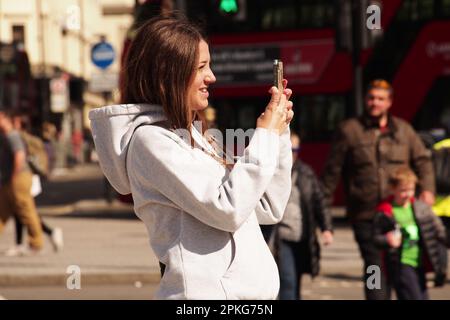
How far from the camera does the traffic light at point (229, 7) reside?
530 inches

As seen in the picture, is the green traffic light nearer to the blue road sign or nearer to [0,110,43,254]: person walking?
[0,110,43,254]: person walking

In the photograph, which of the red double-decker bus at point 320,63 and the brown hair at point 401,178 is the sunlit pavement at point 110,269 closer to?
the red double-decker bus at point 320,63

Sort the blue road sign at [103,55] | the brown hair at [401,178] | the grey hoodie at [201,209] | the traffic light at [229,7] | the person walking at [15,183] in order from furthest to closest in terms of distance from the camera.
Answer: the blue road sign at [103,55] < the person walking at [15,183] < the traffic light at [229,7] < the brown hair at [401,178] < the grey hoodie at [201,209]

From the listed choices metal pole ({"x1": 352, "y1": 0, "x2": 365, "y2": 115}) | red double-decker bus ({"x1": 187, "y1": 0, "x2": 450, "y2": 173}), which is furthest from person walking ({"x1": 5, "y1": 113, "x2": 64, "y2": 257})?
metal pole ({"x1": 352, "y1": 0, "x2": 365, "y2": 115})

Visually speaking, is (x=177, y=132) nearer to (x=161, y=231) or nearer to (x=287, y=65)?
(x=161, y=231)

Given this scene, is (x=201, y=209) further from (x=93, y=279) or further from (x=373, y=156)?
(x=93, y=279)

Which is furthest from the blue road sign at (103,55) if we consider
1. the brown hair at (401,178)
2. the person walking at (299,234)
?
the brown hair at (401,178)

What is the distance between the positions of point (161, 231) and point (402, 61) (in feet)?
53.7

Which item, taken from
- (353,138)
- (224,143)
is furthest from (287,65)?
(224,143)

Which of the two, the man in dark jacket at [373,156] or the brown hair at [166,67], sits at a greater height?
the brown hair at [166,67]

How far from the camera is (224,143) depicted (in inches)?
150

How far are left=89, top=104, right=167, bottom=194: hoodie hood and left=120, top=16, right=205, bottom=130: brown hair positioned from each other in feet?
0.13

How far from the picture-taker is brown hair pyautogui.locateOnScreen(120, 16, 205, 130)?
138 inches

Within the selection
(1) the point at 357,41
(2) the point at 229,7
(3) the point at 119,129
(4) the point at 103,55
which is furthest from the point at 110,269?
(4) the point at 103,55
